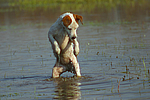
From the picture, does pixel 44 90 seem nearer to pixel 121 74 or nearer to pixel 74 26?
pixel 74 26

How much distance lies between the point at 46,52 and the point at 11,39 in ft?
14.9

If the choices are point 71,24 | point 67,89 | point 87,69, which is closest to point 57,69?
point 67,89

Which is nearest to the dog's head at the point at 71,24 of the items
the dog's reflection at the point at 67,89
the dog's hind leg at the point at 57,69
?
the dog's hind leg at the point at 57,69

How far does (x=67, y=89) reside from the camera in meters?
7.46

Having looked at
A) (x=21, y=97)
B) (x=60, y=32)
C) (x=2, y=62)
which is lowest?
(x=21, y=97)

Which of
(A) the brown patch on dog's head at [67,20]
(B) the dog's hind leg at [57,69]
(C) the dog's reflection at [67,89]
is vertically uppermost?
(A) the brown patch on dog's head at [67,20]

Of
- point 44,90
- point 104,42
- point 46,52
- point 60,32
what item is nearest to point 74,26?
point 60,32

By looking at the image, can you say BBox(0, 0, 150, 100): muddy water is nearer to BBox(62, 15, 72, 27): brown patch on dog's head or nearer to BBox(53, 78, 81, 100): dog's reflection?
BBox(53, 78, 81, 100): dog's reflection

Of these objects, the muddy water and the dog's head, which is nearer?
the muddy water

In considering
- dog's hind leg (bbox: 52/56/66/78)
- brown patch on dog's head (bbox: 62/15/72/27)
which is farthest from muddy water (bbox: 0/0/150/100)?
brown patch on dog's head (bbox: 62/15/72/27)

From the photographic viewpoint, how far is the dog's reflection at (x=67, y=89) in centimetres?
676

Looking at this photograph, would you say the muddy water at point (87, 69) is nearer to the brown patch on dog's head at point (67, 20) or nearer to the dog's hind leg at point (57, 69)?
the dog's hind leg at point (57, 69)

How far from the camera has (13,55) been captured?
12242 mm

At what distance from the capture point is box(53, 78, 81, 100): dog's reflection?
22.2ft
